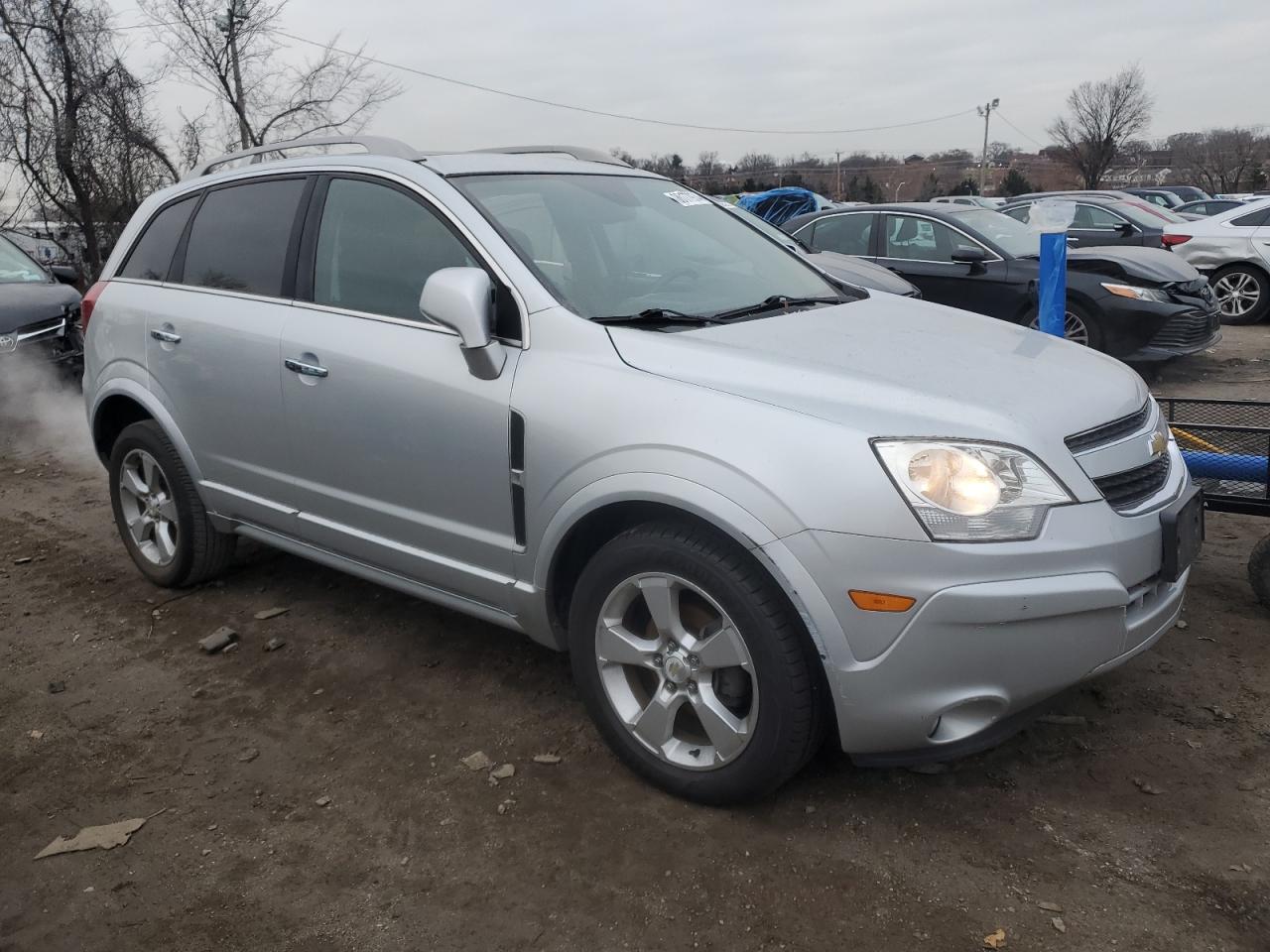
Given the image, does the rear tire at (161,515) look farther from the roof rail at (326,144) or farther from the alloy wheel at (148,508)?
the roof rail at (326,144)

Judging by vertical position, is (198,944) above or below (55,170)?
below

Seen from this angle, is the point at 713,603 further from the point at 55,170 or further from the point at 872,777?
the point at 55,170

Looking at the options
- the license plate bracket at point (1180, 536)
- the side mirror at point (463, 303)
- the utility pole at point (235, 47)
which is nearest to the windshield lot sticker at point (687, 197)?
the side mirror at point (463, 303)

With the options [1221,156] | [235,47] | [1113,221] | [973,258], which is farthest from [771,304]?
[1221,156]

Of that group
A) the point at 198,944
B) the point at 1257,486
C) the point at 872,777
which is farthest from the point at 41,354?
the point at 1257,486

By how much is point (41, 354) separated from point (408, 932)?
801cm

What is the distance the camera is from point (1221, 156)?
54000 mm

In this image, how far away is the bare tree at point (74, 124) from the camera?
1452 centimetres

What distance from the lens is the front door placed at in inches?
123

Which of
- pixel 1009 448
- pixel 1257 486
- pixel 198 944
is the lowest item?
pixel 198 944

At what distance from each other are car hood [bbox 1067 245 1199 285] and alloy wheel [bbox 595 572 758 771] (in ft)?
23.6

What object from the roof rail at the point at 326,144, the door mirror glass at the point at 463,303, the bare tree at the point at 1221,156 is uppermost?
the bare tree at the point at 1221,156

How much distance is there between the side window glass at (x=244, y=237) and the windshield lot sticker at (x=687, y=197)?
Result: 143 centimetres

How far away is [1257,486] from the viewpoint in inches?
141
